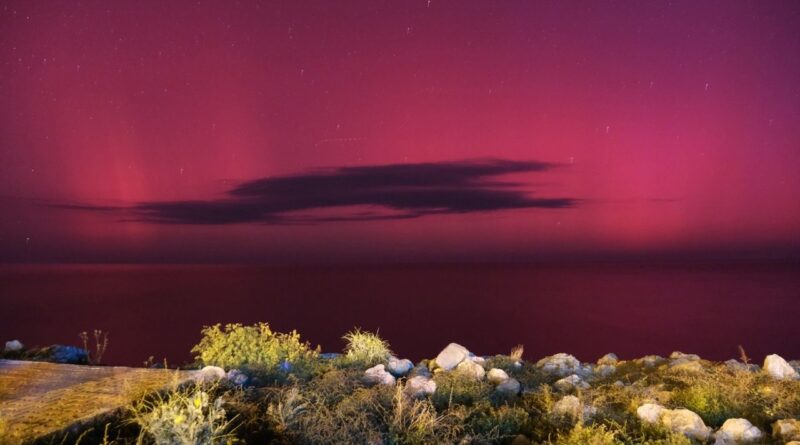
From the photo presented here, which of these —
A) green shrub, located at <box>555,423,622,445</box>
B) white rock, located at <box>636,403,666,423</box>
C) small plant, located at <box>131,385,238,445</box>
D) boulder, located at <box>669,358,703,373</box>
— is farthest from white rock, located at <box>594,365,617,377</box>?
small plant, located at <box>131,385,238,445</box>

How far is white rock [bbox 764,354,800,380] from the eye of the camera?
31.2ft

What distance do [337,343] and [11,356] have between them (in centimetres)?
1877

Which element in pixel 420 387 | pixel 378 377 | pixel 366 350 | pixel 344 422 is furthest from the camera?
pixel 366 350

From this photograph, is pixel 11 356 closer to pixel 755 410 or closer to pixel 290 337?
pixel 290 337

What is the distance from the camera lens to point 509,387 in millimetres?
8430

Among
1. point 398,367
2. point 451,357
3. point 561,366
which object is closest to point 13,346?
point 398,367

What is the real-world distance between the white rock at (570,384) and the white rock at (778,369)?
10.4 feet

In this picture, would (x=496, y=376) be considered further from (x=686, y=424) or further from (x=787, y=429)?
(x=787, y=429)

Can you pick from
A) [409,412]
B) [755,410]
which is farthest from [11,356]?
[755,410]

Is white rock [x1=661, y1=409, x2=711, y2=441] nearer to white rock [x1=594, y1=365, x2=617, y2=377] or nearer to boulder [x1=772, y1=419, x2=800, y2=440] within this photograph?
boulder [x1=772, y1=419, x2=800, y2=440]

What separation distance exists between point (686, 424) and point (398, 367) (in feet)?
14.3

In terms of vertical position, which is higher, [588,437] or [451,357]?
[588,437]

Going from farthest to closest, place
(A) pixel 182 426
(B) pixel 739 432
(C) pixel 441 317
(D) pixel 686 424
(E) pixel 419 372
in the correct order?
(C) pixel 441 317
(E) pixel 419 372
(D) pixel 686 424
(B) pixel 739 432
(A) pixel 182 426

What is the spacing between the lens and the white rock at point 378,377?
843cm
